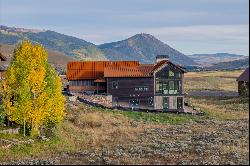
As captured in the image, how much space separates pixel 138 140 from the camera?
55.2 metres

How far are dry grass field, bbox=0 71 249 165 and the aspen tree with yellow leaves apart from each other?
230cm

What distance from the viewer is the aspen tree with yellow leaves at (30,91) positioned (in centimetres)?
5094

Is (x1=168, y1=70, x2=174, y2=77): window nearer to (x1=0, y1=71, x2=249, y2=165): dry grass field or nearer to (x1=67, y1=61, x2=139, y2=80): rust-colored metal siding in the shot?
(x1=0, y1=71, x2=249, y2=165): dry grass field

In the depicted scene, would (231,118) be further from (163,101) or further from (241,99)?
(241,99)

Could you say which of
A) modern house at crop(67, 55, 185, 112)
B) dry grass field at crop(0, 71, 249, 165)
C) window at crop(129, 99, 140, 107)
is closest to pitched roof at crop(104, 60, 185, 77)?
modern house at crop(67, 55, 185, 112)

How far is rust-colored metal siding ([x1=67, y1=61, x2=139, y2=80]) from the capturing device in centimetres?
9212

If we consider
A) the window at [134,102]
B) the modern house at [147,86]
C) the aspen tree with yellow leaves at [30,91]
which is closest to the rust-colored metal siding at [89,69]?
the modern house at [147,86]

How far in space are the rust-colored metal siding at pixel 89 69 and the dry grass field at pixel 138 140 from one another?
16.0 m

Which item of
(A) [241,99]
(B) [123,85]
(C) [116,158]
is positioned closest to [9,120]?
(C) [116,158]

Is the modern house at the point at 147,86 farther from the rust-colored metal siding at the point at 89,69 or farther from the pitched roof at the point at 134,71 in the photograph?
the rust-colored metal siding at the point at 89,69

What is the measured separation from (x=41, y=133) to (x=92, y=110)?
749 inches

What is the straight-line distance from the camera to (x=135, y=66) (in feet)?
302

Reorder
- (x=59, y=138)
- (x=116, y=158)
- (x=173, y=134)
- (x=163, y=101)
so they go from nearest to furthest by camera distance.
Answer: (x=116, y=158) → (x=59, y=138) → (x=173, y=134) → (x=163, y=101)

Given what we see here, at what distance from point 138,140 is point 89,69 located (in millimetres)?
41377
